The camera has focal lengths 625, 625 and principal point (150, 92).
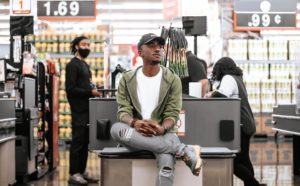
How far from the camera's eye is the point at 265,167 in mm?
9328

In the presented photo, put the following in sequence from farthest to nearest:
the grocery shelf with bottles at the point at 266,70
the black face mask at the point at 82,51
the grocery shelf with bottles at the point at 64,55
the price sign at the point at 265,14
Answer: the grocery shelf with bottles at the point at 266,70 < the price sign at the point at 265,14 < the grocery shelf with bottles at the point at 64,55 < the black face mask at the point at 82,51

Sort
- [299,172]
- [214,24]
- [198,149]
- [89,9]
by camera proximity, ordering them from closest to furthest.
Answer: [198,149] < [299,172] < [89,9] < [214,24]

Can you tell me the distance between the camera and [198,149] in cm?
406

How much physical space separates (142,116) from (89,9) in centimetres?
937

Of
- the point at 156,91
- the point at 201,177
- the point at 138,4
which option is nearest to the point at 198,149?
the point at 201,177

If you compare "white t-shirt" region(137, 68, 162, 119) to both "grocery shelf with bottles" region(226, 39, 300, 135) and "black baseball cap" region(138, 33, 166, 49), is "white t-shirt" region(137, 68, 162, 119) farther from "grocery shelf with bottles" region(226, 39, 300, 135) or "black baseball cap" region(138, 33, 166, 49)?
"grocery shelf with bottles" region(226, 39, 300, 135)

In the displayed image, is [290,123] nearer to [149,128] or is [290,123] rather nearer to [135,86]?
[135,86]

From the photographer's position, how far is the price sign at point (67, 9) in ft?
43.7

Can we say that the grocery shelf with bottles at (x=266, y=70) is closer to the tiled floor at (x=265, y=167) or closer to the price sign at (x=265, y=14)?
the price sign at (x=265, y=14)

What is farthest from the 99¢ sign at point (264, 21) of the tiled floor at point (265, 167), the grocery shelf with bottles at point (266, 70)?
the tiled floor at point (265, 167)

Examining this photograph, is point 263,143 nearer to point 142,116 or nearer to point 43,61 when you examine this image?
point 43,61

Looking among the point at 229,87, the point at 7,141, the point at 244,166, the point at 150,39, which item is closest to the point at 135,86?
the point at 150,39

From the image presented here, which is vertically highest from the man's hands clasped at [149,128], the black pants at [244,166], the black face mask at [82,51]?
the black face mask at [82,51]

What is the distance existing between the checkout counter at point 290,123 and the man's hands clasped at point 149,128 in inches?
154
